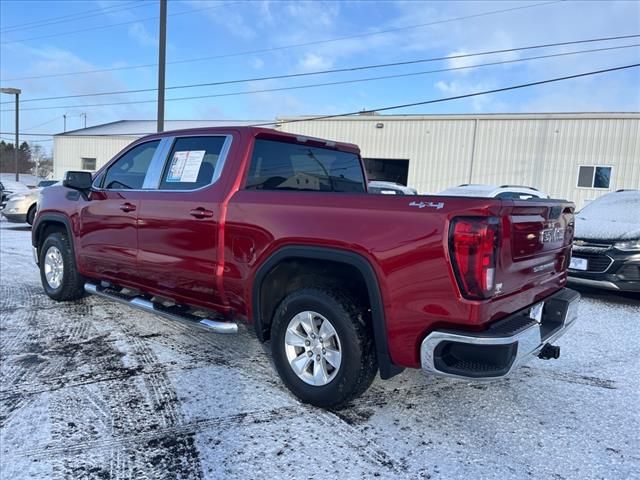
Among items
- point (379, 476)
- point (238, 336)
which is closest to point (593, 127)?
point (238, 336)

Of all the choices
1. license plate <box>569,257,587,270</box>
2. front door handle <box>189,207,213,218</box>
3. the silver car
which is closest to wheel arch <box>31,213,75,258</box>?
front door handle <box>189,207,213,218</box>

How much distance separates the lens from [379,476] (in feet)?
8.25

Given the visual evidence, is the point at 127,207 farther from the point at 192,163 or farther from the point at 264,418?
the point at 264,418

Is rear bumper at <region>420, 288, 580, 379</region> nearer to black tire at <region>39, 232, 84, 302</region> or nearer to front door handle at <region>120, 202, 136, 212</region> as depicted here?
front door handle at <region>120, 202, 136, 212</region>

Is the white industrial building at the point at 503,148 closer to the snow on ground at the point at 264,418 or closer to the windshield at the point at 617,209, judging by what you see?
the windshield at the point at 617,209

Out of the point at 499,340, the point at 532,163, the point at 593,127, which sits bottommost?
the point at 499,340

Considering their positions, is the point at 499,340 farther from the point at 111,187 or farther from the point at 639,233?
the point at 639,233

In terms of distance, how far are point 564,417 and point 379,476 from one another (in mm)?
1463

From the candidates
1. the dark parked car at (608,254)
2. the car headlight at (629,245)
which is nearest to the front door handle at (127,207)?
the dark parked car at (608,254)

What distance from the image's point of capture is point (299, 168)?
4133mm

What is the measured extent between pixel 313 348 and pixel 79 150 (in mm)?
40015

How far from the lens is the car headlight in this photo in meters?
6.10

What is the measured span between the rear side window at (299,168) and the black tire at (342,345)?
103 centimetres

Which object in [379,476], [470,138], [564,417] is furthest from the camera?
[470,138]
